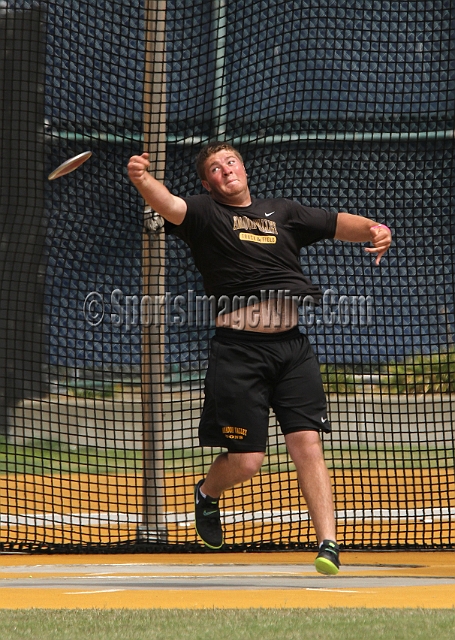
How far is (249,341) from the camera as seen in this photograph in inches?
192

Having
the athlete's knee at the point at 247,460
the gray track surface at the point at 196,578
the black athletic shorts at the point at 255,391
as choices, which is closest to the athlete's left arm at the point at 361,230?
the black athletic shorts at the point at 255,391

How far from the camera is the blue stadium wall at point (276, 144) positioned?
712 centimetres

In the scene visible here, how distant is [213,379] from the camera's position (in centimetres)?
487

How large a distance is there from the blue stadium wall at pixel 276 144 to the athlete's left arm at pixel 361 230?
69.0 inches

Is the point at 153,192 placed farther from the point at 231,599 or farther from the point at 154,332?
the point at 154,332

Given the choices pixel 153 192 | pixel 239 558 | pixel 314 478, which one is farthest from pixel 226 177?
pixel 239 558

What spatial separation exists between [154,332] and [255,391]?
6.97 feet

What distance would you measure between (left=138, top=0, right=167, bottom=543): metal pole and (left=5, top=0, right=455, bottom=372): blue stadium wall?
13cm

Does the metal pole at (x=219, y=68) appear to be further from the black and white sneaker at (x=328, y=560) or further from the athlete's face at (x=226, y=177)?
the black and white sneaker at (x=328, y=560)

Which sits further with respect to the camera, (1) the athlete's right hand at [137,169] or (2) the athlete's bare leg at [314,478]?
(2) the athlete's bare leg at [314,478]

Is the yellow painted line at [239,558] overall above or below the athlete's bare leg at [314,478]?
below

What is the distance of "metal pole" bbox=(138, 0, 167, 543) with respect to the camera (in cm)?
671

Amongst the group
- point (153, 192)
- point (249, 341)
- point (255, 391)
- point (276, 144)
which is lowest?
point (255, 391)

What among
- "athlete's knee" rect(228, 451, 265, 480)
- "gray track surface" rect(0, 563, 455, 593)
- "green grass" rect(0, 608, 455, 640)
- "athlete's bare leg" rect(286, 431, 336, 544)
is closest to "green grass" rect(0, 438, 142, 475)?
"gray track surface" rect(0, 563, 455, 593)
